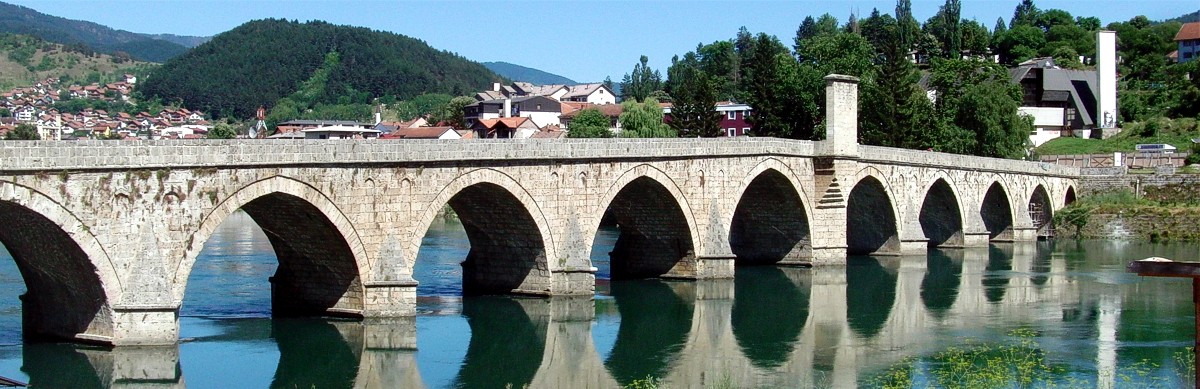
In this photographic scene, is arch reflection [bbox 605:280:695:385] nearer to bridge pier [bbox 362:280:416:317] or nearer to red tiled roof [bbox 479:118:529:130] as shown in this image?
bridge pier [bbox 362:280:416:317]

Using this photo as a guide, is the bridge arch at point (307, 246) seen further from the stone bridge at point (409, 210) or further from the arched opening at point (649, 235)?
the arched opening at point (649, 235)

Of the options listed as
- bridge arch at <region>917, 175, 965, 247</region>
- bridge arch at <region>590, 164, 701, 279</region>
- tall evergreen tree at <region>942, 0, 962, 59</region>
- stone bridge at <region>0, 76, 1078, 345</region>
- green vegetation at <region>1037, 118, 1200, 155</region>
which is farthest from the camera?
tall evergreen tree at <region>942, 0, 962, 59</region>

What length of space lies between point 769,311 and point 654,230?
6539 millimetres

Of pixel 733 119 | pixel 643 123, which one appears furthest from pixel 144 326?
pixel 733 119

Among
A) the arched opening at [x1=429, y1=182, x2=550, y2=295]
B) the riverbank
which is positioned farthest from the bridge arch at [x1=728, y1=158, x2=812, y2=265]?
the riverbank

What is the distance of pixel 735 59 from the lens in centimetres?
12756

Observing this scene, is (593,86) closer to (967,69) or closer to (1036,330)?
(967,69)

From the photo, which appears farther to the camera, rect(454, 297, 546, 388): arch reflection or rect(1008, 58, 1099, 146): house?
rect(1008, 58, 1099, 146): house

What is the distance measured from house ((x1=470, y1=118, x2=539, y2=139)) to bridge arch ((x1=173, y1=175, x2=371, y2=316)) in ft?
220

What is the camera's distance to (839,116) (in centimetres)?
4841

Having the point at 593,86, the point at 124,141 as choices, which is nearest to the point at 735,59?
the point at 593,86

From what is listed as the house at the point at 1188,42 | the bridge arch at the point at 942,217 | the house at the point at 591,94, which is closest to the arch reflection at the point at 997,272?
the bridge arch at the point at 942,217

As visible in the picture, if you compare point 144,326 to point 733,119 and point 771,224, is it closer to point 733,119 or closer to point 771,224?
point 771,224

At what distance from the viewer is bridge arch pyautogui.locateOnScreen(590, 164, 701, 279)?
4247 cm
